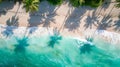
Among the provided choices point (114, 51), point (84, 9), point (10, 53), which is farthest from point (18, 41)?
point (114, 51)

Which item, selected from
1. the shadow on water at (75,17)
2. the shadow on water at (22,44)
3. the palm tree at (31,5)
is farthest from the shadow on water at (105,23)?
the shadow on water at (22,44)

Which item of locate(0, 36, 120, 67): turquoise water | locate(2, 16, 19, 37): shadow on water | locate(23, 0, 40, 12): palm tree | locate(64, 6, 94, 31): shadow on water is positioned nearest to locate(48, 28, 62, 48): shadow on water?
locate(0, 36, 120, 67): turquoise water

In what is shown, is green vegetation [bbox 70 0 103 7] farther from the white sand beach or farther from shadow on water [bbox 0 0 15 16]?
shadow on water [bbox 0 0 15 16]

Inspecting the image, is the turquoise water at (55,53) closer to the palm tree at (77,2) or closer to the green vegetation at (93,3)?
the green vegetation at (93,3)

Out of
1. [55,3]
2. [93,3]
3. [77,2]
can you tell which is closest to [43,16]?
[55,3]

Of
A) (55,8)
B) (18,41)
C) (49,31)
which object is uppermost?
(55,8)

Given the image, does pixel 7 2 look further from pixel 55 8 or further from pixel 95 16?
pixel 95 16

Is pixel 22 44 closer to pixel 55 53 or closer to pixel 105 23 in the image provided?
pixel 55 53
